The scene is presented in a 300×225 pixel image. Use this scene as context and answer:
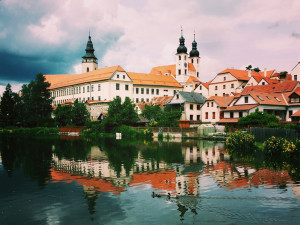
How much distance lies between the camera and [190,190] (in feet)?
48.6

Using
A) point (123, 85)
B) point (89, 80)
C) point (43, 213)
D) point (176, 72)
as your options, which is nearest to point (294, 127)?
point (43, 213)

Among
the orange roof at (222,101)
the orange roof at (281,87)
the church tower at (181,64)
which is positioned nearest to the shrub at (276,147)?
the orange roof at (281,87)

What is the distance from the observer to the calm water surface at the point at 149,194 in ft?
37.2

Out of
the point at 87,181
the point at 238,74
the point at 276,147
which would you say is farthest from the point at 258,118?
the point at 87,181

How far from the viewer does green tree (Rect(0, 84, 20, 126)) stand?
90119mm

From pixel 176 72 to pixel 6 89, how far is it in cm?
7117

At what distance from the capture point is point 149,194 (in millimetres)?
14273

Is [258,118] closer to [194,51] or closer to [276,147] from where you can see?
[276,147]

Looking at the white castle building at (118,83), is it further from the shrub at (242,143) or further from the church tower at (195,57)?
the shrub at (242,143)

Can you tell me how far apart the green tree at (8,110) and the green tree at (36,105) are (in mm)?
3135

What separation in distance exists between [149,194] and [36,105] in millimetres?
87207

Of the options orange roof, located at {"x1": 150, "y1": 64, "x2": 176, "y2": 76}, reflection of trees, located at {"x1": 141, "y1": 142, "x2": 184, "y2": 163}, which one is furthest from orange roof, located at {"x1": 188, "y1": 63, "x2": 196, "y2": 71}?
reflection of trees, located at {"x1": 141, "y1": 142, "x2": 184, "y2": 163}

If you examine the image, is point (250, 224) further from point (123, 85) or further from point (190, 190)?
point (123, 85)

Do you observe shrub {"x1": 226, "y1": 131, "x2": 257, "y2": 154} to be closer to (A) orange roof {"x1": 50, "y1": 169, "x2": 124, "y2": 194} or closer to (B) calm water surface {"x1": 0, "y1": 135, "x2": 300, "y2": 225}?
(B) calm water surface {"x1": 0, "y1": 135, "x2": 300, "y2": 225}
